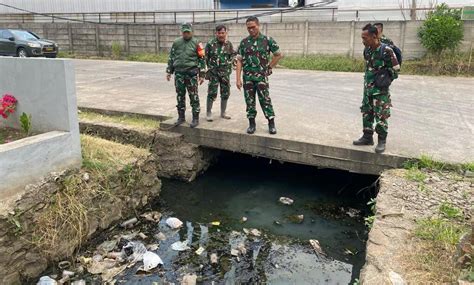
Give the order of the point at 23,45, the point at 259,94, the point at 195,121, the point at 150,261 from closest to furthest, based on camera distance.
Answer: the point at 150,261, the point at 259,94, the point at 195,121, the point at 23,45

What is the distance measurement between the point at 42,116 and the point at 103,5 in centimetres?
1779

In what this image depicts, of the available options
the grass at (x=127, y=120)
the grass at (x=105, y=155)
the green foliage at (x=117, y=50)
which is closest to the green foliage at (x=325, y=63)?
the green foliage at (x=117, y=50)

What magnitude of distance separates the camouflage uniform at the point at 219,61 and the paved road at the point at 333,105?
0.64m

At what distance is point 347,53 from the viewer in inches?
532

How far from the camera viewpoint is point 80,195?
449 centimetres

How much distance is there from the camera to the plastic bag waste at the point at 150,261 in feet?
13.3

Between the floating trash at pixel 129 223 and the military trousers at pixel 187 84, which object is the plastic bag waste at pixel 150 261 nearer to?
the floating trash at pixel 129 223

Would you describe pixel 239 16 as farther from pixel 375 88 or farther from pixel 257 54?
pixel 375 88

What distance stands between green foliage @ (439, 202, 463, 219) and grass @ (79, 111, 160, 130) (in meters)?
4.20

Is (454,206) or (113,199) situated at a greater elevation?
(454,206)

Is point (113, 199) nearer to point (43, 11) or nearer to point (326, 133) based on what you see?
point (326, 133)

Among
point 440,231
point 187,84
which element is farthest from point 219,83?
point 440,231

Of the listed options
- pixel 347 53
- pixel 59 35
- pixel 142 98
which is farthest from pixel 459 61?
pixel 59 35

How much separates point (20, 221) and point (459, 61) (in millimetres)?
12087
